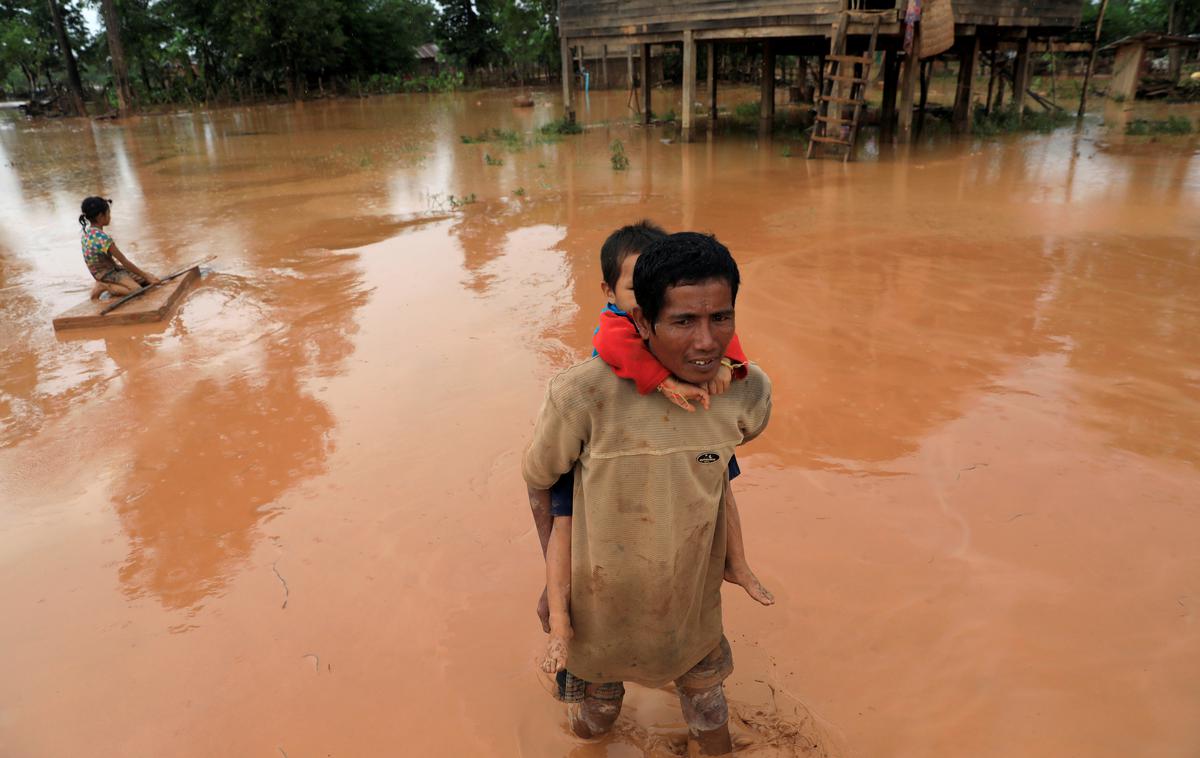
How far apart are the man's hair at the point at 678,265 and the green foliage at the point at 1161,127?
56.5 feet

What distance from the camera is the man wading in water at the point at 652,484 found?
1.56 m

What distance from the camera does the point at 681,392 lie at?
160 cm

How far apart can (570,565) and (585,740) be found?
0.81 metres

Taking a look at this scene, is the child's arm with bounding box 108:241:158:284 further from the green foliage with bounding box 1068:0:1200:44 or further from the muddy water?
the green foliage with bounding box 1068:0:1200:44

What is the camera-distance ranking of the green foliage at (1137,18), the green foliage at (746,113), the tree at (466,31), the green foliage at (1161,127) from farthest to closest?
the tree at (466,31), the green foliage at (1137,18), the green foliage at (746,113), the green foliage at (1161,127)

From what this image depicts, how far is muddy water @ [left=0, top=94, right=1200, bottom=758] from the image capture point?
8.16 ft

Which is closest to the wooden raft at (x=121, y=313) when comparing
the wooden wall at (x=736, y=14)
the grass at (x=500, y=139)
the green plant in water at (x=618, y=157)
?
the green plant in water at (x=618, y=157)

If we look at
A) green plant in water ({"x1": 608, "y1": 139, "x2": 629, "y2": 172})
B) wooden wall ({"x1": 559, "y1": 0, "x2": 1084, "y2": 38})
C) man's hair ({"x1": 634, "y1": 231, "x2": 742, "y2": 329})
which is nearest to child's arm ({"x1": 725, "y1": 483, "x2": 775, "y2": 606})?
man's hair ({"x1": 634, "y1": 231, "x2": 742, "y2": 329})

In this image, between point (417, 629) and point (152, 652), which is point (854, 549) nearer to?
point (417, 629)

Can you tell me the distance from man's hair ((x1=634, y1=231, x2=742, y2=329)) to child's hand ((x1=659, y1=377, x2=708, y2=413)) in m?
0.15

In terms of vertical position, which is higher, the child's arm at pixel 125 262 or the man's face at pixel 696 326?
the man's face at pixel 696 326

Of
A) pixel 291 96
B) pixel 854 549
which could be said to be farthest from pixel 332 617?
pixel 291 96

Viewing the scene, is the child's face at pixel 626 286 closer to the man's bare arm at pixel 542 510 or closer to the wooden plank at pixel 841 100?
the man's bare arm at pixel 542 510

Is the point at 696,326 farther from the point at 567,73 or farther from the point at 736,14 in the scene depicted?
the point at 567,73
